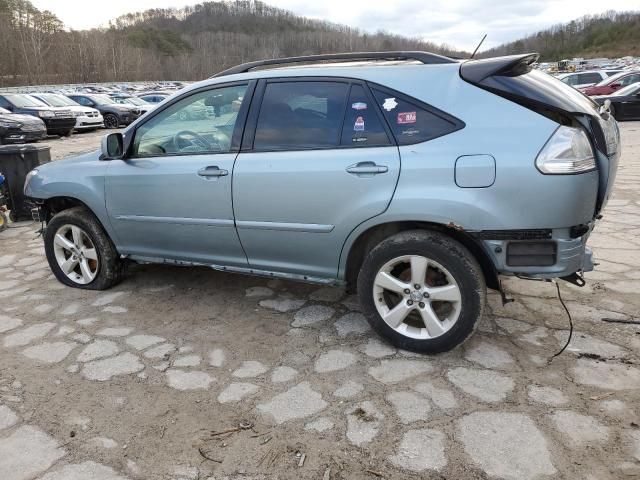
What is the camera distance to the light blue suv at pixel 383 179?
267 centimetres

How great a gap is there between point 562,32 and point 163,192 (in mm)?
135192

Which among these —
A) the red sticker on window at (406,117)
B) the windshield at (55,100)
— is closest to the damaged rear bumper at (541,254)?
the red sticker on window at (406,117)

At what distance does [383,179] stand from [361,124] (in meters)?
0.39

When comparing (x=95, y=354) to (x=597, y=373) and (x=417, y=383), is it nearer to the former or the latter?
(x=417, y=383)

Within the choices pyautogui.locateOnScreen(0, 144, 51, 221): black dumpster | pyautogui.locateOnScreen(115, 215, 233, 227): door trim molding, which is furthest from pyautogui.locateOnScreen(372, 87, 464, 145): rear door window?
pyautogui.locateOnScreen(0, 144, 51, 221): black dumpster

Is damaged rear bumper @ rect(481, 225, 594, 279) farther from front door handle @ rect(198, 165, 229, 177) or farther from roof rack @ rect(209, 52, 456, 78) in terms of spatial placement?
front door handle @ rect(198, 165, 229, 177)

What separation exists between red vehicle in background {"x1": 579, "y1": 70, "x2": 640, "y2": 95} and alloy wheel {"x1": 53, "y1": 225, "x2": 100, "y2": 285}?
18.4 metres

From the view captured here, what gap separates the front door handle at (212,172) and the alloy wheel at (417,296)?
1249 millimetres

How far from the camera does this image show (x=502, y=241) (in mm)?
2725

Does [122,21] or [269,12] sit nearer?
[122,21]

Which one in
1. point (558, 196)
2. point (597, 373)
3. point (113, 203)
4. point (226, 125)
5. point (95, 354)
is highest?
point (226, 125)

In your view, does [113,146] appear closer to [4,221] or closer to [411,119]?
[411,119]

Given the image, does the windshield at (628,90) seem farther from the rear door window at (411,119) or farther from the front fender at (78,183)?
the front fender at (78,183)

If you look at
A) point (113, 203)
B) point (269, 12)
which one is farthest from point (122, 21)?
point (113, 203)
